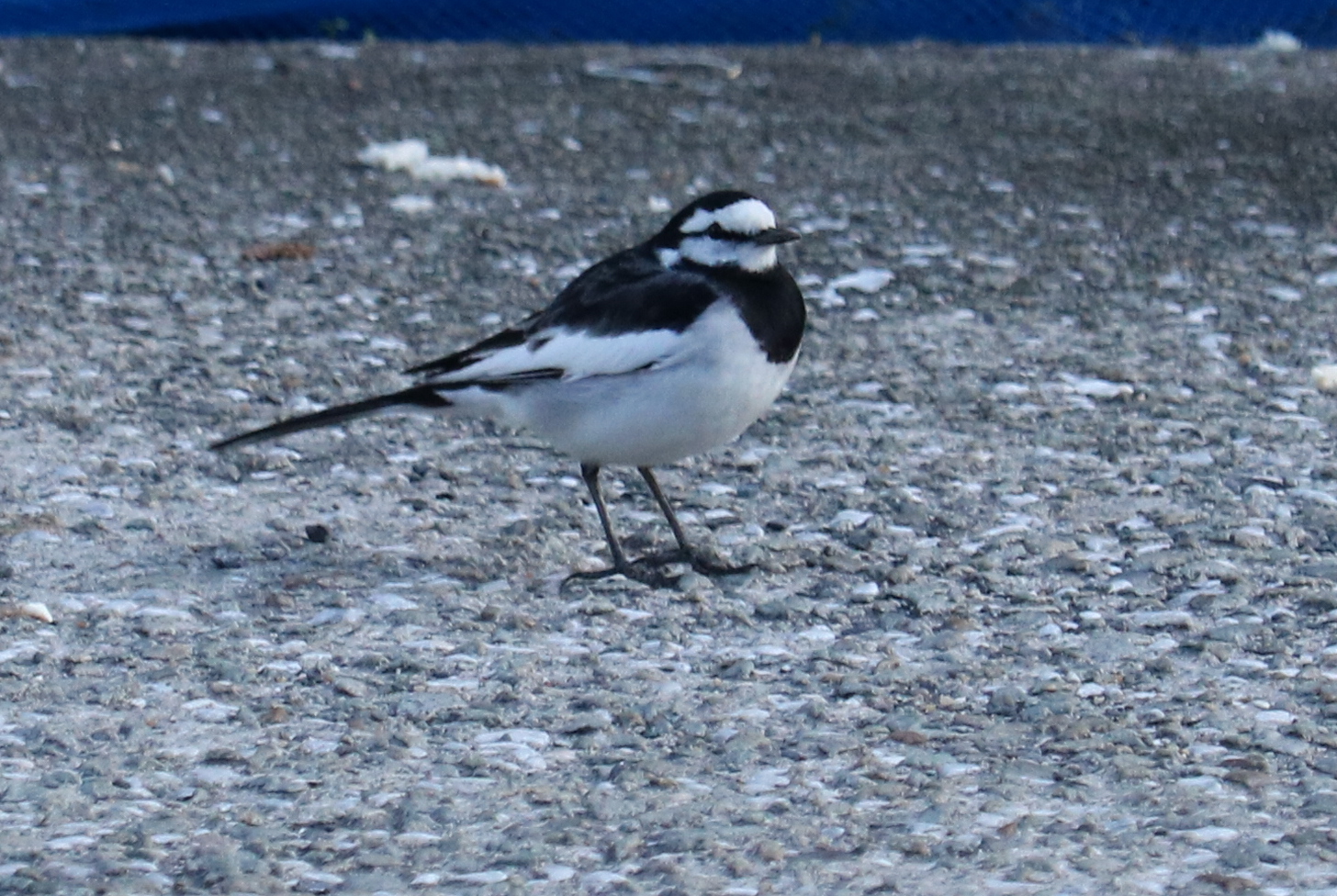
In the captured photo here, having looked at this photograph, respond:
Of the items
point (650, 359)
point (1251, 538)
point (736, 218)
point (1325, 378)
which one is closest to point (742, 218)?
point (736, 218)

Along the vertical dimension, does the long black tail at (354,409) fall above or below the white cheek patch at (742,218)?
below

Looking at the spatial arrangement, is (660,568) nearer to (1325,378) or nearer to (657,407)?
(657,407)

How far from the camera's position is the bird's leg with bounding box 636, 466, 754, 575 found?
14.9 feet

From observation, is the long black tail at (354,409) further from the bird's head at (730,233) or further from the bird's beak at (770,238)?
the bird's beak at (770,238)

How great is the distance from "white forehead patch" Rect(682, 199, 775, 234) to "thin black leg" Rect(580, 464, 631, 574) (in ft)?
2.05

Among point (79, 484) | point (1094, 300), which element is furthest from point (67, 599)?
point (1094, 300)

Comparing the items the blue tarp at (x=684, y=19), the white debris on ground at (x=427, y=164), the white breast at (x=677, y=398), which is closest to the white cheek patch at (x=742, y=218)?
the white breast at (x=677, y=398)

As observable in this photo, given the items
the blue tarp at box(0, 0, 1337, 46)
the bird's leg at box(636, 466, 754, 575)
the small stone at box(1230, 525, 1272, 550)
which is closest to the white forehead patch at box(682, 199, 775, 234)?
the bird's leg at box(636, 466, 754, 575)

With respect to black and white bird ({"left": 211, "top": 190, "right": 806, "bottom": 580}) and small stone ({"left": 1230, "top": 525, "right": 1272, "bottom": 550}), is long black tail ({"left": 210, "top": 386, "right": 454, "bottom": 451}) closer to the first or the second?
black and white bird ({"left": 211, "top": 190, "right": 806, "bottom": 580})

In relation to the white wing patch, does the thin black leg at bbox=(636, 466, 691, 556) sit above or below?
below

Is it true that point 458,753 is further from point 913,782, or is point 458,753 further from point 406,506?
point 406,506

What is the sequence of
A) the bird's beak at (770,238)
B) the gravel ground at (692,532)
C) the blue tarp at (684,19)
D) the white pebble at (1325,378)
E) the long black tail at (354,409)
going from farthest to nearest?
the blue tarp at (684,19) < the white pebble at (1325,378) < the long black tail at (354,409) < the bird's beak at (770,238) < the gravel ground at (692,532)

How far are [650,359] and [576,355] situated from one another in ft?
0.69

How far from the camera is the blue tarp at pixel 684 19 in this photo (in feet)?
35.2
